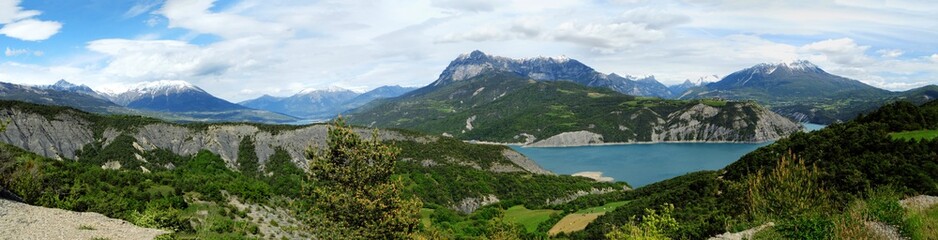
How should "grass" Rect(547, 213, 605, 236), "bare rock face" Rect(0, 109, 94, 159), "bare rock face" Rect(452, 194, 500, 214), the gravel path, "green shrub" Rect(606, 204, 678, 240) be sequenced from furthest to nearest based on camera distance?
"bare rock face" Rect(0, 109, 94, 159), "bare rock face" Rect(452, 194, 500, 214), "grass" Rect(547, 213, 605, 236), "green shrub" Rect(606, 204, 678, 240), the gravel path

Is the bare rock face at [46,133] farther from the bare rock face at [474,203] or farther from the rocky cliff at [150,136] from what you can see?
the bare rock face at [474,203]

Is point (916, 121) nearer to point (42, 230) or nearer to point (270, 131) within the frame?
point (42, 230)

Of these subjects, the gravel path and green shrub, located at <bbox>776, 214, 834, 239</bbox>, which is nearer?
green shrub, located at <bbox>776, 214, 834, 239</bbox>

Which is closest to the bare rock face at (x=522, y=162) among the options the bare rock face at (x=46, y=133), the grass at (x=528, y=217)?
the grass at (x=528, y=217)

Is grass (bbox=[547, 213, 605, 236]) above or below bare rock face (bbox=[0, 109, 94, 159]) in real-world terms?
below

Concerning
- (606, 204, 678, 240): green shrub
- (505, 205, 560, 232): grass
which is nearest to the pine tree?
(606, 204, 678, 240): green shrub

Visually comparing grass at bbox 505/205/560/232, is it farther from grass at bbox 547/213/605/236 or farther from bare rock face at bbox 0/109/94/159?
bare rock face at bbox 0/109/94/159

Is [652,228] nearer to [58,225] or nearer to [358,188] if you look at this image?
[358,188]

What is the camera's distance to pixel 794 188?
54.2 feet

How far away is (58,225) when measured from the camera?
21.0 m

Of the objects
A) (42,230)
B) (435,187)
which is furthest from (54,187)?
(435,187)

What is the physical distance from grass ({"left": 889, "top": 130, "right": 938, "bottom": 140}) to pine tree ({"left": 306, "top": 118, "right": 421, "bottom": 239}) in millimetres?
27509

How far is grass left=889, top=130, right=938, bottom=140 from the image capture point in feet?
89.1

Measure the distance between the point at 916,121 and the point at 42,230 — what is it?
47.1 meters
